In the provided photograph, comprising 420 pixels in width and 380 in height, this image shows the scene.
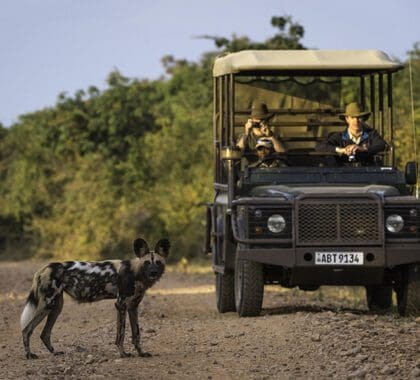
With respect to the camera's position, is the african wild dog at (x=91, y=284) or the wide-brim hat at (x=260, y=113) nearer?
the african wild dog at (x=91, y=284)

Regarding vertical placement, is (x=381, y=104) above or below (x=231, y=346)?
above

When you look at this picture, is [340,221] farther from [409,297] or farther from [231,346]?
[231,346]

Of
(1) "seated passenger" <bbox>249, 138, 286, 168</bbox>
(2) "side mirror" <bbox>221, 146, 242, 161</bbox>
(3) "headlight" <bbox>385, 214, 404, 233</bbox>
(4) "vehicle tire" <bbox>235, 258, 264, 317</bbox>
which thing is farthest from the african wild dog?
(1) "seated passenger" <bbox>249, 138, 286, 168</bbox>

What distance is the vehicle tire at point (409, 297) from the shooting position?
11617mm

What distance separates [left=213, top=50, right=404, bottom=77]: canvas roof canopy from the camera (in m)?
12.6

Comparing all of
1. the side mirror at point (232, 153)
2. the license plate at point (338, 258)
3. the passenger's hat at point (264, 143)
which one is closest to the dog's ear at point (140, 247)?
the license plate at point (338, 258)

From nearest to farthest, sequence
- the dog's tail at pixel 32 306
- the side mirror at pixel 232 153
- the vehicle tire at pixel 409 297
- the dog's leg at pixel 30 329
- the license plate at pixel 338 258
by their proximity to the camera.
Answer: the dog's leg at pixel 30 329 < the dog's tail at pixel 32 306 < the license plate at pixel 338 258 < the vehicle tire at pixel 409 297 < the side mirror at pixel 232 153

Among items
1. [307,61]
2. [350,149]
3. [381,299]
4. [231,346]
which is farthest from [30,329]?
[381,299]

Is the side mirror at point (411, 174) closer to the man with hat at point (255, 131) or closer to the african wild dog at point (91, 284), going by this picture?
the man with hat at point (255, 131)

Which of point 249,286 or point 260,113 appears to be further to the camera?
point 260,113

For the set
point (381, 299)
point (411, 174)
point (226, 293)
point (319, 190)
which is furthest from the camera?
point (381, 299)

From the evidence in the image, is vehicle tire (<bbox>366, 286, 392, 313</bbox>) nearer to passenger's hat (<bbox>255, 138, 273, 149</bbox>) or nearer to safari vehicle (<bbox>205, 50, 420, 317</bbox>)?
safari vehicle (<bbox>205, 50, 420, 317</bbox>)

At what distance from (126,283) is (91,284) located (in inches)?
12.6

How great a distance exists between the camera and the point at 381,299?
13.6 m
